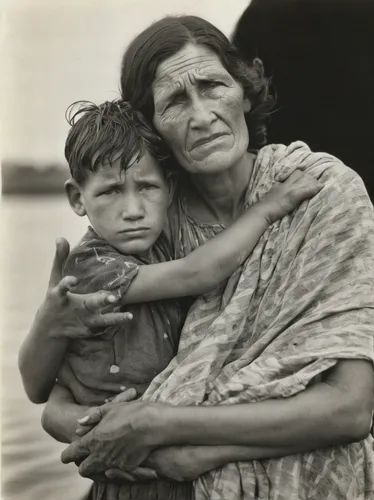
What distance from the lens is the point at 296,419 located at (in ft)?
4.78

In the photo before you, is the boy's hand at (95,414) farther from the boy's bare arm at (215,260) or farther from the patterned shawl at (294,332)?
the boy's bare arm at (215,260)

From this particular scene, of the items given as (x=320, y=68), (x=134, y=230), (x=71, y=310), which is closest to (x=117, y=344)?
(x=71, y=310)

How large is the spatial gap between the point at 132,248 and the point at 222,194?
0.79ft

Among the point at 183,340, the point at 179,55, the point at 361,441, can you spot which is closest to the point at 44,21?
the point at 179,55

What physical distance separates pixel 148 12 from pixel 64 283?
26.0 inches

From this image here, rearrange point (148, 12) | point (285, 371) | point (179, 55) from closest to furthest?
point (285, 371) → point (179, 55) → point (148, 12)

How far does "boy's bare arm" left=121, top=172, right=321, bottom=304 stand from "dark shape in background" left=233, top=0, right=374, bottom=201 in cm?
23

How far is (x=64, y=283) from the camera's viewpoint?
1560mm

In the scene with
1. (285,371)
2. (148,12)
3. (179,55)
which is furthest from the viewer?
(148,12)

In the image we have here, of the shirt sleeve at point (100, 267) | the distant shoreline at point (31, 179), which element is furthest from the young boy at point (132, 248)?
the distant shoreline at point (31, 179)

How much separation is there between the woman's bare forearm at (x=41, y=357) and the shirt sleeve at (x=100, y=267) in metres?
0.12

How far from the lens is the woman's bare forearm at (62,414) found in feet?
5.35

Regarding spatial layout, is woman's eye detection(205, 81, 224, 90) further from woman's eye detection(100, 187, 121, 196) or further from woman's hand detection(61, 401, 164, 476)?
woman's hand detection(61, 401, 164, 476)

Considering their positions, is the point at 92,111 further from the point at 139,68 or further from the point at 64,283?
the point at 64,283
